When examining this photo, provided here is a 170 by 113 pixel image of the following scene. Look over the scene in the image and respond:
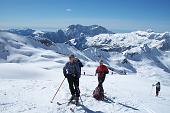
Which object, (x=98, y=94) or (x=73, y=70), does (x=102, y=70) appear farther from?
(x=73, y=70)

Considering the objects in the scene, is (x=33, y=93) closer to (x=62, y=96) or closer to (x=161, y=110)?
(x=62, y=96)

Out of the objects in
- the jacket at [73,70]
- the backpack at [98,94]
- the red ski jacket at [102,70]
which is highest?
the jacket at [73,70]

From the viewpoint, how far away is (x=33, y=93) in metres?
18.9

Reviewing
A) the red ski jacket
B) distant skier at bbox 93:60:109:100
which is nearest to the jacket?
distant skier at bbox 93:60:109:100

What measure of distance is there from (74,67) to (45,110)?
2614 mm

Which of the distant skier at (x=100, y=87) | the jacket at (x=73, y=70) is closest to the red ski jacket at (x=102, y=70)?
the distant skier at (x=100, y=87)

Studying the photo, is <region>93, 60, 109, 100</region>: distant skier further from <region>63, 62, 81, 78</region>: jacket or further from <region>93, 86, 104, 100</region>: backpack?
<region>63, 62, 81, 78</region>: jacket

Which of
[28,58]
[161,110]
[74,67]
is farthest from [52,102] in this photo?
[28,58]

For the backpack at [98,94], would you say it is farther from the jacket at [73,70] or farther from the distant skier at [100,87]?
the jacket at [73,70]

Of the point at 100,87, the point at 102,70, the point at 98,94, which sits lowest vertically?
the point at 98,94

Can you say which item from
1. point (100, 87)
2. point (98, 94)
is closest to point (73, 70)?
point (98, 94)

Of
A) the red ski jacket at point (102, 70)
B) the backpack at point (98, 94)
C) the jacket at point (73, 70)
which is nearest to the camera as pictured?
the jacket at point (73, 70)

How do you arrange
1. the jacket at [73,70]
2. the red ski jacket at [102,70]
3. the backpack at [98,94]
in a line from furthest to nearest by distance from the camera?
1. the red ski jacket at [102,70]
2. the backpack at [98,94]
3. the jacket at [73,70]

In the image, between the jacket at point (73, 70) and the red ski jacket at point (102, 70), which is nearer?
the jacket at point (73, 70)
